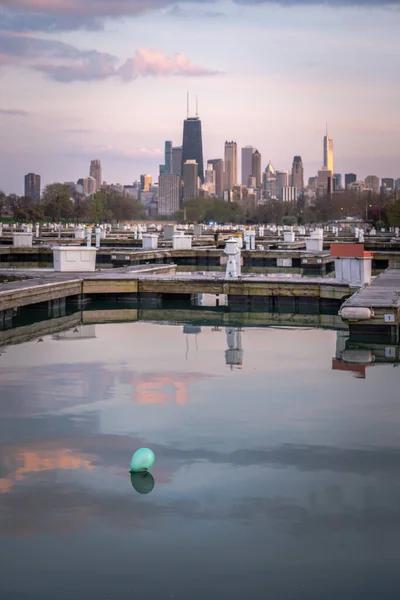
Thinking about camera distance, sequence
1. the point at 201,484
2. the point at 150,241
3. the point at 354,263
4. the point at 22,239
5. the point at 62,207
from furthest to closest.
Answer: the point at 62,207, the point at 22,239, the point at 150,241, the point at 354,263, the point at 201,484

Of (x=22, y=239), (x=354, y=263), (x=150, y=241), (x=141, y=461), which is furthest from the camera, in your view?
(x=22, y=239)

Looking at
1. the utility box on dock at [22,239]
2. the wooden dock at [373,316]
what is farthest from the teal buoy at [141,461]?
the utility box on dock at [22,239]

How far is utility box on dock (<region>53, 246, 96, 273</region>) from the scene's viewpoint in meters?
24.6

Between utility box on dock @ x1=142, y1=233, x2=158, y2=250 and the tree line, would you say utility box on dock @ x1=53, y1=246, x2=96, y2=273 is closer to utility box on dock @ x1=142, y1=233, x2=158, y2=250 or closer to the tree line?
utility box on dock @ x1=142, y1=233, x2=158, y2=250

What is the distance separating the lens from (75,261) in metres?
24.8

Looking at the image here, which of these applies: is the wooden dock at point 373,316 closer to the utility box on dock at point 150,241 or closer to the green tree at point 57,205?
Answer: the utility box on dock at point 150,241

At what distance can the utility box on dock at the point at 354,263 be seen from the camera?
68.2 ft

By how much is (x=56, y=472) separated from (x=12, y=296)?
428 inches

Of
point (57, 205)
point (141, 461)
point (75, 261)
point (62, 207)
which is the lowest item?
point (141, 461)

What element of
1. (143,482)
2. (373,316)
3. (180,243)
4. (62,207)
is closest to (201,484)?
(143,482)

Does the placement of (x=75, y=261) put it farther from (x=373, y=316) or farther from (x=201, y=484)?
(x=201, y=484)

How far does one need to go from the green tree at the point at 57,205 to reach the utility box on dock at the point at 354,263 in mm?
94934

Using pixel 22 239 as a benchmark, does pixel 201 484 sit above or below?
below

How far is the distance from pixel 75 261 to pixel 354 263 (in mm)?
8026
